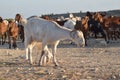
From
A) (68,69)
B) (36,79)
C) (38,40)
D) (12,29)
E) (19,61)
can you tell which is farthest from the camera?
(12,29)

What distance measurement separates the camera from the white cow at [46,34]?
1473cm

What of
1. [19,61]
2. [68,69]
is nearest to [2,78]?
[68,69]

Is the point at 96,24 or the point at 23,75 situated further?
the point at 96,24

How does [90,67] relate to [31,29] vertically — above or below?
below

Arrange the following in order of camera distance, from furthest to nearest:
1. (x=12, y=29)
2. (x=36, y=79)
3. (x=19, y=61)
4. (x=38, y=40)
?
(x=12, y=29), (x=19, y=61), (x=38, y=40), (x=36, y=79)

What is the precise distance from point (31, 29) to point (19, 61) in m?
1.93

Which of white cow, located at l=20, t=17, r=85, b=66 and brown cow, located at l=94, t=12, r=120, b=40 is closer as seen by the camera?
white cow, located at l=20, t=17, r=85, b=66

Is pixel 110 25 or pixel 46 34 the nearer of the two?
pixel 46 34

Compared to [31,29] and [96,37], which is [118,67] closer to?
[31,29]

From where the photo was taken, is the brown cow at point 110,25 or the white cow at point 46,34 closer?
the white cow at point 46,34

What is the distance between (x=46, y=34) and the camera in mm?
15352

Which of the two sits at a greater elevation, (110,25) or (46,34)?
(110,25)

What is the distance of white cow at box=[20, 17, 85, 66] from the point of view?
14.7 m

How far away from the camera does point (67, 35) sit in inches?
589
